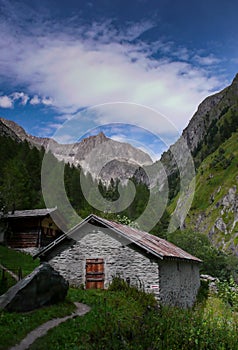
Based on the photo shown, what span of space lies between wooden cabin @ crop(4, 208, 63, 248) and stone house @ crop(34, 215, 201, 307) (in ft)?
44.4

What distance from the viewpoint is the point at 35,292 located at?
14219 millimetres

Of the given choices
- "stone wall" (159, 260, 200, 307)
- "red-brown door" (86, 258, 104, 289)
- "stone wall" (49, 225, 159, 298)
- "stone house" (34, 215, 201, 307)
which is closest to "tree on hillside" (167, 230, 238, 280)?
"stone wall" (159, 260, 200, 307)

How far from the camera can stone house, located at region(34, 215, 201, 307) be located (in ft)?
68.9

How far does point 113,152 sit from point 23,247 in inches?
565

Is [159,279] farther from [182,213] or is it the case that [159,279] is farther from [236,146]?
[236,146]

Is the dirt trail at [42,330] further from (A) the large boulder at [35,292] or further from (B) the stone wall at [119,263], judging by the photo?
(B) the stone wall at [119,263]

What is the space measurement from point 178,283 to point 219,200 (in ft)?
298

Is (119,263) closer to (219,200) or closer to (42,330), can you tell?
(42,330)

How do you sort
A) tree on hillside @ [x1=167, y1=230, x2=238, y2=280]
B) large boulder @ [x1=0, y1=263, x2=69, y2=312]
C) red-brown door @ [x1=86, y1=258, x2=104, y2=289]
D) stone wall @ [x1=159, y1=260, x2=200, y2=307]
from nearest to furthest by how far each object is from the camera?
large boulder @ [x1=0, y1=263, x2=69, y2=312], stone wall @ [x1=159, y1=260, x2=200, y2=307], red-brown door @ [x1=86, y1=258, x2=104, y2=289], tree on hillside @ [x1=167, y1=230, x2=238, y2=280]

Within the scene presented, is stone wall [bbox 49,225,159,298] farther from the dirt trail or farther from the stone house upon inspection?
the dirt trail

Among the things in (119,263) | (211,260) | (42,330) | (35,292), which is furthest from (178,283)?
(211,260)

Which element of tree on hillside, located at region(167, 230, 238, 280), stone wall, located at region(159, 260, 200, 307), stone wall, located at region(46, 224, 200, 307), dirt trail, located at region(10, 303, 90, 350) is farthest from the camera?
tree on hillside, located at region(167, 230, 238, 280)

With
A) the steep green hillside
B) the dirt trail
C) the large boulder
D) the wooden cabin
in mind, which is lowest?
the dirt trail

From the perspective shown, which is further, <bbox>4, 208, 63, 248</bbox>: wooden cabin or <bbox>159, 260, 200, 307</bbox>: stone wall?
<bbox>4, 208, 63, 248</bbox>: wooden cabin
